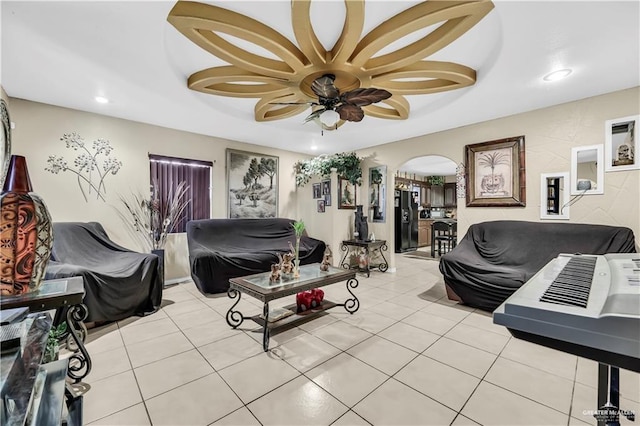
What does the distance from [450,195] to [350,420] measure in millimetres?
9133

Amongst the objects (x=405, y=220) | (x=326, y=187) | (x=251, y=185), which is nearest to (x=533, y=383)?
(x=326, y=187)

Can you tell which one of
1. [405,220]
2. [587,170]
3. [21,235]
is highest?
[587,170]

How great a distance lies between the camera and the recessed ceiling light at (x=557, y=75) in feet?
8.47

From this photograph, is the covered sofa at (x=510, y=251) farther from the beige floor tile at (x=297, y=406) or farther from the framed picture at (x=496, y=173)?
the beige floor tile at (x=297, y=406)

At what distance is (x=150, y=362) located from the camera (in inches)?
80.9

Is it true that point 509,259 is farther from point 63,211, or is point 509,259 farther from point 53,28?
point 63,211

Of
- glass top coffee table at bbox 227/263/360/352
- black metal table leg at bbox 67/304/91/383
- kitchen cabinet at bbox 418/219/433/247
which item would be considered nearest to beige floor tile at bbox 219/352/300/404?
glass top coffee table at bbox 227/263/360/352

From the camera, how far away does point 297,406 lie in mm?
1602

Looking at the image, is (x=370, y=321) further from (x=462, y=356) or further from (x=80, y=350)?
(x=80, y=350)

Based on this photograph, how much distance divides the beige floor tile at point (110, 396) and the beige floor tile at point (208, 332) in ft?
1.83

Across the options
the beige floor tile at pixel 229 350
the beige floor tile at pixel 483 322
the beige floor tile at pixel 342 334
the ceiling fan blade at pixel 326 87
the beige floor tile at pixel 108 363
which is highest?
the ceiling fan blade at pixel 326 87

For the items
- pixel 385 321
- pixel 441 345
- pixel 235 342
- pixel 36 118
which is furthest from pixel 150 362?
pixel 36 118

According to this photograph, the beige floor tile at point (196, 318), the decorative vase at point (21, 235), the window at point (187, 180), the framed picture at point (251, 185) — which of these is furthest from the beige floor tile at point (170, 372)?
the framed picture at point (251, 185)

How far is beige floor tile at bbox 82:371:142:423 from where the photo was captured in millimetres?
Result: 1546
